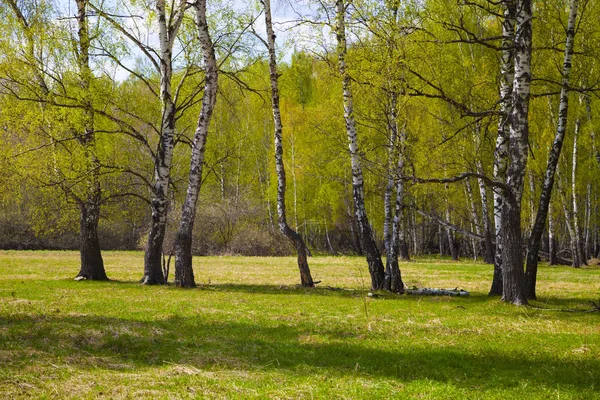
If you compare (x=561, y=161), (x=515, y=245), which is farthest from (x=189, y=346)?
(x=561, y=161)

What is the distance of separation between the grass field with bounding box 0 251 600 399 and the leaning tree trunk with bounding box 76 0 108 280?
3.04m

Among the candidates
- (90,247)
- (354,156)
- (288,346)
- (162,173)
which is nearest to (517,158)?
(354,156)

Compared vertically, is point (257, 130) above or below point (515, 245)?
above

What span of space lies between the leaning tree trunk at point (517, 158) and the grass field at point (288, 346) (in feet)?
2.29

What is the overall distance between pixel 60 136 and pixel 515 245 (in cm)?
1288

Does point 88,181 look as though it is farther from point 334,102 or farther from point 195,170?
point 334,102

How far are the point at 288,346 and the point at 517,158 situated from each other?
21.1ft

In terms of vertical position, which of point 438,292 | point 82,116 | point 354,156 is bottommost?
point 438,292

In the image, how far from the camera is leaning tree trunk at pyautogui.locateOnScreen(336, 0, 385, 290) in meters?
13.9

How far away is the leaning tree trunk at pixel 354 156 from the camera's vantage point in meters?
13.9

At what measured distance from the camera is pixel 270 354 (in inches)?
293

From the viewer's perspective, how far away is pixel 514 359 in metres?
7.21

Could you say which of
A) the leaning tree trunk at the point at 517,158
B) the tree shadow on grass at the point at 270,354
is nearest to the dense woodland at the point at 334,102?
the leaning tree trunk at the point at 517,158

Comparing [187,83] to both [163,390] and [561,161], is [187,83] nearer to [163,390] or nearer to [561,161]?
[163,390]
